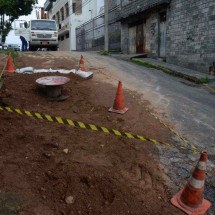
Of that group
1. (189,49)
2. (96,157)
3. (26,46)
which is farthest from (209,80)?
(26,46)

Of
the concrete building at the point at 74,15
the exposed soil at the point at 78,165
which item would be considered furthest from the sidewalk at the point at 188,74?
the concrete building at the point at 74,15

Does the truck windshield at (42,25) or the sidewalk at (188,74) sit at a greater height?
the truck windshield at (42,25)

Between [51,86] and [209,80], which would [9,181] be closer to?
[51,86]

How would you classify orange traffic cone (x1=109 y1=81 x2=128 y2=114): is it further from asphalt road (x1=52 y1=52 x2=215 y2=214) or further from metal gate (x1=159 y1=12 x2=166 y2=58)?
metal gate (x1=159 y1=12 x2=166 y2=58)

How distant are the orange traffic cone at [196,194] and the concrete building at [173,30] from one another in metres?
10.0

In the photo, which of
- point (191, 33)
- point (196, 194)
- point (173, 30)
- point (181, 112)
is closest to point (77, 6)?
point (173, 30)

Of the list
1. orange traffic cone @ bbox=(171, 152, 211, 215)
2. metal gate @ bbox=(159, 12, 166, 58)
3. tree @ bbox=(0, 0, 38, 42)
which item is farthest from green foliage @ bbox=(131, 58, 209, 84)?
tree @ bbox=(0, 0, 38, 42)

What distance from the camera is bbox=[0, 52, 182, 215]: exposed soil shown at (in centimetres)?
381

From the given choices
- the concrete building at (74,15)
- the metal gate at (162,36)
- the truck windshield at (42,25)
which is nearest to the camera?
the metal gate at (162,36)

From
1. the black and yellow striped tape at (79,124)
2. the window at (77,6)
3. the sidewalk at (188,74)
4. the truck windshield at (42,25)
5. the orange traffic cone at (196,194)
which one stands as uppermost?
the window at (77,6)

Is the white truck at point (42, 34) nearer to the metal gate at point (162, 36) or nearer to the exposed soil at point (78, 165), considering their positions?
the metal gate at point (162, 36)

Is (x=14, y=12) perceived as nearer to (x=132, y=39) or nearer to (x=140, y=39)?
(x=132, y=39)

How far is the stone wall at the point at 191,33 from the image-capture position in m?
13.0

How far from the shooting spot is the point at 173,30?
15.7 m
